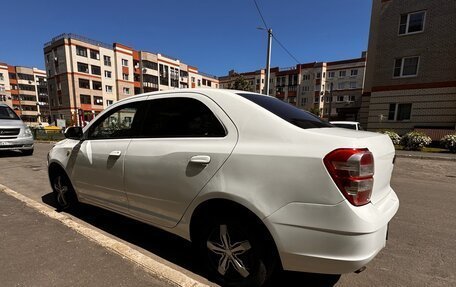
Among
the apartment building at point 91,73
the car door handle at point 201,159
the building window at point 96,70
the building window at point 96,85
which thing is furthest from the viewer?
the building window at point 96,85

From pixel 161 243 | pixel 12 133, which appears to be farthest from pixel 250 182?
pixel 12 133

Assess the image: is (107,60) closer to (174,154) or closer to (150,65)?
(150,65)

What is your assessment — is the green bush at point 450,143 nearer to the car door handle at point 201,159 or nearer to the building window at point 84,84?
the car door handle at point 201,159

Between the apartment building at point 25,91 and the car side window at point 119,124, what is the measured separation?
279 ft

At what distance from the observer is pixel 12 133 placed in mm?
9688

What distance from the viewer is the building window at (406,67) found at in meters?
18.5

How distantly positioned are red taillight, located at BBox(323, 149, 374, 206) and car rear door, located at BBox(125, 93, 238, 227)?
2.58 feet

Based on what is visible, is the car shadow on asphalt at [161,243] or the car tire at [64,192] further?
the car tire at [64,192]

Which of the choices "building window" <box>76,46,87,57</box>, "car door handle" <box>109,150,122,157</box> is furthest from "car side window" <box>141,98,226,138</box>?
"building window" <box>76,46,87,57</box>

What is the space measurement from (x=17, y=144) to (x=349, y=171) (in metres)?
11.9

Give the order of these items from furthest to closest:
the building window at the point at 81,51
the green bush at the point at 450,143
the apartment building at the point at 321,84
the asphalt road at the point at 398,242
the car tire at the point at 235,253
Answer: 1. the apartment building at the point at 321,84
2. the building window at the point at 81,51
3. the green bush at the point at 450,143
4. the asphalt road at the point at 398,242
5. the car tire at the point at 235,253

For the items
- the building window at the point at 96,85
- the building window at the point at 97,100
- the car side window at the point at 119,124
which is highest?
the building window at the point at 96,85

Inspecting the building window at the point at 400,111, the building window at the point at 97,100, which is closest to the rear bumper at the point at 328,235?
the building window at the point at 400,111

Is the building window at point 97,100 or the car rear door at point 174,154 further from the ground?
the building window at point 97,100
